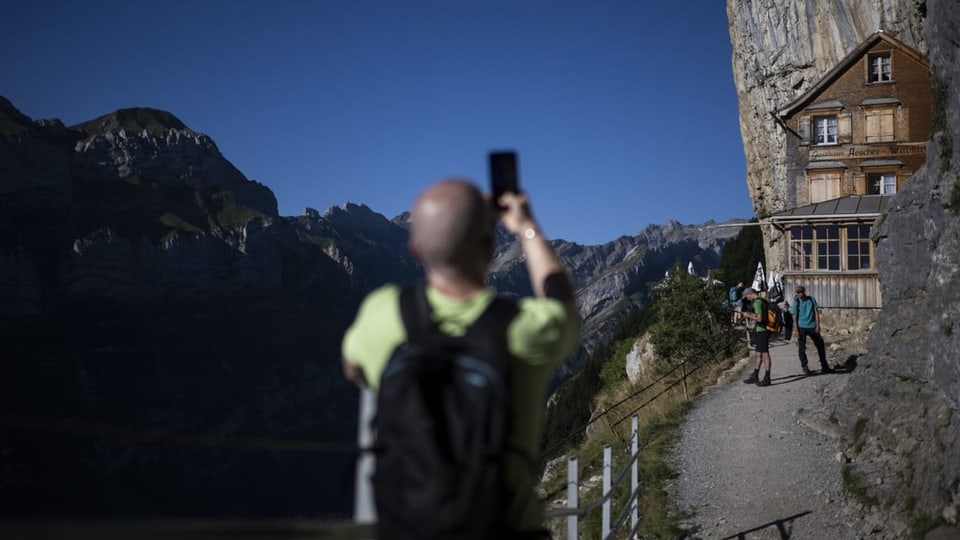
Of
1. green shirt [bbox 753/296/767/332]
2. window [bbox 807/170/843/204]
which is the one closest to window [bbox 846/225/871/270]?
window [bbox 807/170/843/204]

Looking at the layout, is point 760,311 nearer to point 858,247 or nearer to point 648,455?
point 648,455

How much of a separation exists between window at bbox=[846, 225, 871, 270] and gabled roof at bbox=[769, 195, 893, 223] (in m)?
0.47

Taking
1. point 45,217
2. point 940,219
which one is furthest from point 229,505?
point 940,219

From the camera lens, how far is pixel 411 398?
2188 millimetres

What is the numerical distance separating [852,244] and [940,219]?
1696 centimetres

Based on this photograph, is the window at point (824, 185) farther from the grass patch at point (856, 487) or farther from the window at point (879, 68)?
the grass patch at point (856, 487)

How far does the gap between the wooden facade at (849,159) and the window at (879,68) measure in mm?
34

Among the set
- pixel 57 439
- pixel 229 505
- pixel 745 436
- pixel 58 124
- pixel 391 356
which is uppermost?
pixel 58 124

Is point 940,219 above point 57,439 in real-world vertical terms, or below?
above

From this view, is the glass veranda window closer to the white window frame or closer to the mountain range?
the white window frame

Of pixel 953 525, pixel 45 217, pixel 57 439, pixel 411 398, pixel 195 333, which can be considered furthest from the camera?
pixel 195 333

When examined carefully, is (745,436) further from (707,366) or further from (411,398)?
(411,398)

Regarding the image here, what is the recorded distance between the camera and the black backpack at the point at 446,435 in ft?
7.04

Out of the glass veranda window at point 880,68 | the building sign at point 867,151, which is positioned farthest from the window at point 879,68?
the building sign at point 867,151
